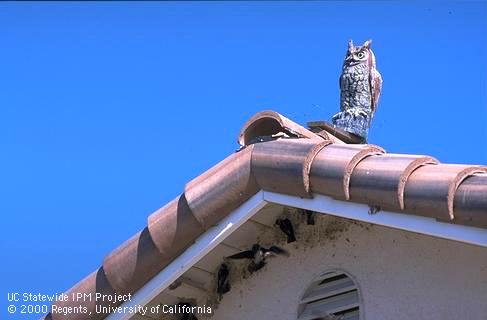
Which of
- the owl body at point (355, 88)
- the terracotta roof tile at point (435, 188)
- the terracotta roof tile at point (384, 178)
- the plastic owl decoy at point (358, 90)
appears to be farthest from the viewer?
the owl body at point (355, 88)

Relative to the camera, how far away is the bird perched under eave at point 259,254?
18.5 feet

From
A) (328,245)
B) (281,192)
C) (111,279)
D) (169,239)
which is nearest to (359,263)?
(328,245)

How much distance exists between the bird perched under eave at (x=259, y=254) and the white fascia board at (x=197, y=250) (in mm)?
335

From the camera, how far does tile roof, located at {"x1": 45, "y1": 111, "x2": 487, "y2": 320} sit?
13.7 ft

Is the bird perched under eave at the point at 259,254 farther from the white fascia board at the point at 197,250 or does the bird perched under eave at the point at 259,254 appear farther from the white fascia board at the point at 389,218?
the white fascia board at the point at 389,218

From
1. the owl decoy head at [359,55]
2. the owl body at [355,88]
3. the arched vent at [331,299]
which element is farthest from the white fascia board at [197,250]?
the owl decoy head at [359,55]

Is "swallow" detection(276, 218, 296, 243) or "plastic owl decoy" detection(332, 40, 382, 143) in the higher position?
"plastic owl decoy" detection(332, 40, 382, 143)

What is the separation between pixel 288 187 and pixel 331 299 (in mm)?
817

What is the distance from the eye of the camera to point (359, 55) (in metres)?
7.83

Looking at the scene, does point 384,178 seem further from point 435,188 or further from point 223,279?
point 223,279

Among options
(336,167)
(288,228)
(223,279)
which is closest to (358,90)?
(288,228)

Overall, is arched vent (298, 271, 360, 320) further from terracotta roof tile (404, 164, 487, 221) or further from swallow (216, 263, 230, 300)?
terracotta roof tile (404, 164, 487, 221)

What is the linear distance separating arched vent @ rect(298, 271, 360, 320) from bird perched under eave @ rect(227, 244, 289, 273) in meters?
0.32

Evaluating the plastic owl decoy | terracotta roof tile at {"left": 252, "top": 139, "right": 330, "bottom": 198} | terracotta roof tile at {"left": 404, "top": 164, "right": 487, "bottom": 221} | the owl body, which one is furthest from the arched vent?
the owl body
